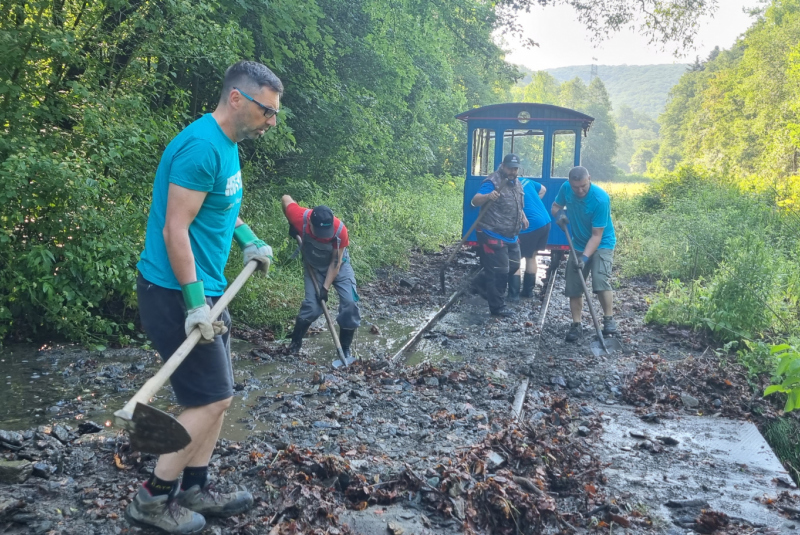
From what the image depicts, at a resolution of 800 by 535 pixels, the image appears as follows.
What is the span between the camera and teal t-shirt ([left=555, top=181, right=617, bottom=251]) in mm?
8016

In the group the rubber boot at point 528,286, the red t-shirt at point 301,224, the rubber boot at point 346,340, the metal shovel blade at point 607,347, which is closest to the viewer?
the red t-shirt at point 301,224

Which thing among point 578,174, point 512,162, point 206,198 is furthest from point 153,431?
point 512,162

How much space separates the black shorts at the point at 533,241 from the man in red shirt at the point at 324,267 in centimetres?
486

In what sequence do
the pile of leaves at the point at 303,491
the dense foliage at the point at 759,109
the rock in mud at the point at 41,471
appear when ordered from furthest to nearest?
the dense foliage at the point at 759,109, the rock in mud at the point at 41,471, the pile of leaves at the point at 303,491

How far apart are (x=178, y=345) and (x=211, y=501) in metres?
0.87

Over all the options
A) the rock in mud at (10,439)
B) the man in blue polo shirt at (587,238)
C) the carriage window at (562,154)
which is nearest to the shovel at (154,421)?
the rock in mud at (10,439)

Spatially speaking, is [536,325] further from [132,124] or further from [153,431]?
[153,431]

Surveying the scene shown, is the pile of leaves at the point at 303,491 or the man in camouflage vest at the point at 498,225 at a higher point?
the man in camouflage vest at the point at 498,225

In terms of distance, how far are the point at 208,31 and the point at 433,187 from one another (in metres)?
15.8

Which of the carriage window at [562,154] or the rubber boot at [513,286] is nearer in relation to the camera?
the rubber boot at [513,286]

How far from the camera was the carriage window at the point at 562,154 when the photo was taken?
12703 mm

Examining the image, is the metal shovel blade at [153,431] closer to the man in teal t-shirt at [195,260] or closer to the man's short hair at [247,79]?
the man in teal t-shirt at [195,260]

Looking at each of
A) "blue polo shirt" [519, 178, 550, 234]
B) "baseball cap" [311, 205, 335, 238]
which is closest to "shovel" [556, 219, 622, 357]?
"blue polo shirt" [519, 178, 550, 234]

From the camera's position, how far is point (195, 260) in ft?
9.99
